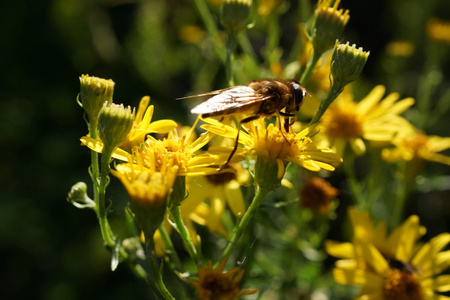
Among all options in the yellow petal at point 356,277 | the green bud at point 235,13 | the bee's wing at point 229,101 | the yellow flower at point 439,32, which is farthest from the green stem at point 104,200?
the yellow flower at point 439,32

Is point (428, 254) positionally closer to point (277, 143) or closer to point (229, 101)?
point (277, 143)

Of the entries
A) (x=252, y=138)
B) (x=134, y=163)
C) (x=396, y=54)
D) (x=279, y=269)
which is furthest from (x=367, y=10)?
(x=134, y=163)

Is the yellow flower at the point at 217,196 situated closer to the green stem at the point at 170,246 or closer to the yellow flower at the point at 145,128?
the green stem at the point at 170,246

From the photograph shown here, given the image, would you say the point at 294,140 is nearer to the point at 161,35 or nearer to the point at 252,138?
the point at 252,138

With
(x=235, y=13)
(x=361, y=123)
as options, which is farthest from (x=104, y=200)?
(x=361, y=123)

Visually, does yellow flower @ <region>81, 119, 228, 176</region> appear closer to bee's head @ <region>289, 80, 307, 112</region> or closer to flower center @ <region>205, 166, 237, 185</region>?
bee's head @ <region>289, 80, 307, 112</region>

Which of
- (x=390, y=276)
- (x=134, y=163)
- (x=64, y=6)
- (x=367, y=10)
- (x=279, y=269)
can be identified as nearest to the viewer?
(x=134, y=163)

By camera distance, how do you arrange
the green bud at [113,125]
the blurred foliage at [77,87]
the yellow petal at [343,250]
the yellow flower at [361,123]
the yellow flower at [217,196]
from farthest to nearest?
the blurred foliage at [77,87]
the yellow flower at [361,123]
the yellow petal at [343,250]
the yellow flower at [217,196]
the green bud at [113,125]
